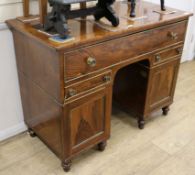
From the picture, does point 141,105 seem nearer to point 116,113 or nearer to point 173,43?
point 116,113

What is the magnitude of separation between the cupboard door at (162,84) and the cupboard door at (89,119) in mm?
428

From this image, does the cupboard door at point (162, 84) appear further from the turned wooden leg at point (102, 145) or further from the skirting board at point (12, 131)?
the skirting board at point (12, 131)

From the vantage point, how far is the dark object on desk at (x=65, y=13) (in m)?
1.33

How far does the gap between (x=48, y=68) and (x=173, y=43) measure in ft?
3.09

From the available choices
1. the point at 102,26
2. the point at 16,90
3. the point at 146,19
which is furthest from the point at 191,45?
the point at 16,90

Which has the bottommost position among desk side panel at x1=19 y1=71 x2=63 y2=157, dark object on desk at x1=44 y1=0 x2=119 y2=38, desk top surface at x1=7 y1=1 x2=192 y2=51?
desk side panel at x1=19 y1=71 x2=63 y2=157

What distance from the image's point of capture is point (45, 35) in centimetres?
137

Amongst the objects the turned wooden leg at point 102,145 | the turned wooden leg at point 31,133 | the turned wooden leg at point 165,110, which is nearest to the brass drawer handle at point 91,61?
the turned wooden leg at point 102,145

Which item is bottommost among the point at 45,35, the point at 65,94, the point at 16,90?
the point at 16,90

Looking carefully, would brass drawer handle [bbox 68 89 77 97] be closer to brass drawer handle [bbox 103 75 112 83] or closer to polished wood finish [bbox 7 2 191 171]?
polished wood finish [bbox 7 2 191 171]

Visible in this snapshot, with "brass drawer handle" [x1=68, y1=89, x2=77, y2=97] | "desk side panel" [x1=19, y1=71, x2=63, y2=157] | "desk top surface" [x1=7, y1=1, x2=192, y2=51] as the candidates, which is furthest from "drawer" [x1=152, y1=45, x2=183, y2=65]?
"desk side panel" [x1=19, y1=71, x2=63, y2=157]

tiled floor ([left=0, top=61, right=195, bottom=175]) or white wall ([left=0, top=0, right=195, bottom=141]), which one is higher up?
white wall ([left=0, top=0, right=195, bottom=141])

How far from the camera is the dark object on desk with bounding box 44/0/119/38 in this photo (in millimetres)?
1327

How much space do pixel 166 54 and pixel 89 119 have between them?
0.72 metres
